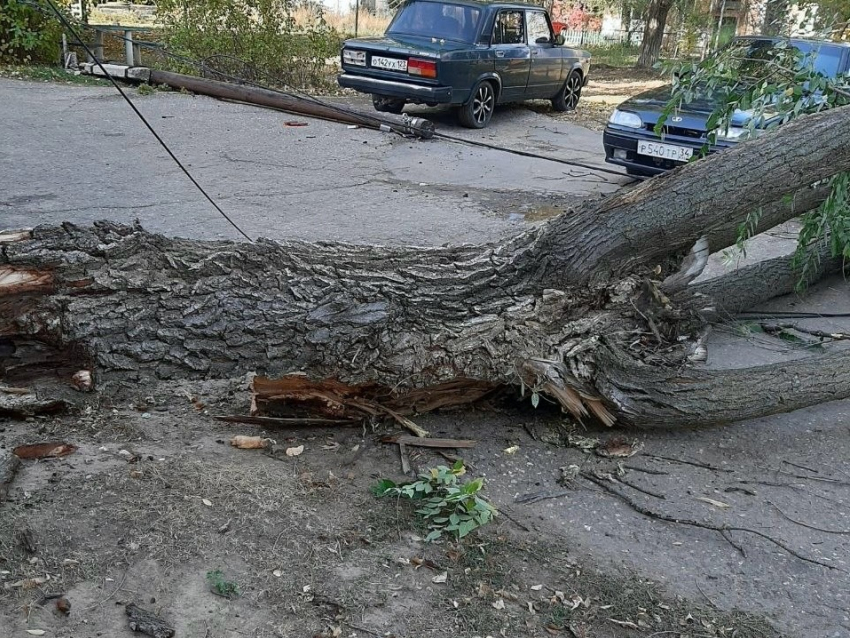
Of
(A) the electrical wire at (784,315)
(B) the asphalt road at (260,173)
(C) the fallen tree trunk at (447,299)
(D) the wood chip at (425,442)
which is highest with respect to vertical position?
(C) the fallen tree trunk at (447,299)

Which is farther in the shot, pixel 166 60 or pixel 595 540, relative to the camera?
pixel 166 60

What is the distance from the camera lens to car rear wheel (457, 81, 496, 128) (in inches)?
519

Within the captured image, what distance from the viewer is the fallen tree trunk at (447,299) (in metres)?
3.68

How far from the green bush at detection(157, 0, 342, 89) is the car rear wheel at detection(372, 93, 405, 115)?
2.63m

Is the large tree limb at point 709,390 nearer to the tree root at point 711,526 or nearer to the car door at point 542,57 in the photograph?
the tree root at point 711,526

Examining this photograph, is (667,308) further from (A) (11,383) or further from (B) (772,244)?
(B) (772,244)

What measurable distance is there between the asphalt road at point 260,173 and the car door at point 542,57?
124 cm

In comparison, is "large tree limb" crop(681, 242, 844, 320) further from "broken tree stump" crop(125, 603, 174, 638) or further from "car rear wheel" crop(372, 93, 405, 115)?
"car rear wheel" crop(372, 93, 405, 115)

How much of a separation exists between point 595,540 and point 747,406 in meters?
1.31

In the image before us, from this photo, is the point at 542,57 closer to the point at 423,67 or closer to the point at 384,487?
the point at 423,67

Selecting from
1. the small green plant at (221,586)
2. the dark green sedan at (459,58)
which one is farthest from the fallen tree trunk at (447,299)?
the dark green sedan at (459,58)

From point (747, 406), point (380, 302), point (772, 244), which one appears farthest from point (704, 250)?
point (772, 244)

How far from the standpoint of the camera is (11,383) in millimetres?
3695

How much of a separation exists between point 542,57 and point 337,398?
11864 millimetres
